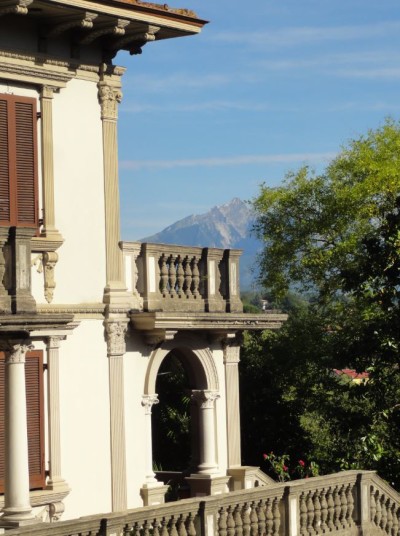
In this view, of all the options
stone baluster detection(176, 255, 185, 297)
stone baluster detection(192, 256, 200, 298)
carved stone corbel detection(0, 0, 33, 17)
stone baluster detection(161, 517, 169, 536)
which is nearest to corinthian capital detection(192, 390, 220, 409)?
stone baluster detection(192, 256, 200, 298)

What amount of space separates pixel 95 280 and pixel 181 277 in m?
1.94

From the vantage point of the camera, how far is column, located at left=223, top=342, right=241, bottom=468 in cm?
2455

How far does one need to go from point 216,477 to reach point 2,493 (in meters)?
5.13

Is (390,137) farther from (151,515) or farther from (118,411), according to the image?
(151,515)

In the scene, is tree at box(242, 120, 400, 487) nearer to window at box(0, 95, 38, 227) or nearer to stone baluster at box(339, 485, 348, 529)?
stone baluster at box(339, 485, 348, 529)

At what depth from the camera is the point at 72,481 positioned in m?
21.4

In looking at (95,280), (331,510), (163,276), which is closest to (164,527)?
(331,510)

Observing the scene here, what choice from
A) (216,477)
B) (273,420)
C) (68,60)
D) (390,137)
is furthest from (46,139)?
(390,137)

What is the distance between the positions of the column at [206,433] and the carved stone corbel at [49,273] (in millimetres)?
4111

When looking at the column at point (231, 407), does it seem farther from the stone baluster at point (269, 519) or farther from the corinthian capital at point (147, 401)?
the stone baluster at point (269, 519)

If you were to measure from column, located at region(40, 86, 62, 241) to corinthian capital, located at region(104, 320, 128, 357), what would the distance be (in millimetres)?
1760

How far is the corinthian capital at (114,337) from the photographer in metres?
22.2

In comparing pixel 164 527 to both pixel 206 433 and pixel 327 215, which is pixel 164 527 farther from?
pixel 327 215

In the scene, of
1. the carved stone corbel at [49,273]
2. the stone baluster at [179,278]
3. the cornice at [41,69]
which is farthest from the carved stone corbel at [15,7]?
the stone baluster at [179,278]
